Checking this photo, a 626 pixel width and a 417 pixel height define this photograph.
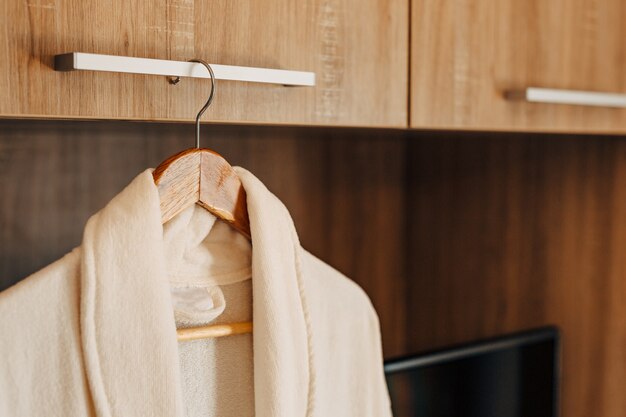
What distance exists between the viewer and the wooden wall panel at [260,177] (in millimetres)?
1076

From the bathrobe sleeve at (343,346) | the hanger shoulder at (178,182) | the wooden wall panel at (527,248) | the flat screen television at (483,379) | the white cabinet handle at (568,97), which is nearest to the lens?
the hanger shoulder at (178,182)

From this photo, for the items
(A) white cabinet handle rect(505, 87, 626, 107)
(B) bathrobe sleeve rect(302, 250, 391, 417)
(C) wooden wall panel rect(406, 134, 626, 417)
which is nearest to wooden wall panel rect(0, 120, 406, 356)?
(C) wooden wall panel rect(406, 134, 626, 417)

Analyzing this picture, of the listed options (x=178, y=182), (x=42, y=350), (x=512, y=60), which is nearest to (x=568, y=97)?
(x=512, y=60)

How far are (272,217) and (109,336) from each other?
0.20 meters

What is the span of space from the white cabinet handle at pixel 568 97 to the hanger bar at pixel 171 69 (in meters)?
0.34

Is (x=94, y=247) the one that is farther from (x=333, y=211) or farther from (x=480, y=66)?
(x=333, y=211)

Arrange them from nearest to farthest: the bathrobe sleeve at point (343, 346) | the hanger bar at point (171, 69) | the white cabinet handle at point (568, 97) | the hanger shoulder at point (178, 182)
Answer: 1. the hanger bar at point (171, 69)
2. the hanger shoulder at point (178, 182)
3. the bathrobe sleeve at point (343, 346)
4. the white cabinet handle at point (568, 97)

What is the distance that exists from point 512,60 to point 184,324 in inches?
21.3

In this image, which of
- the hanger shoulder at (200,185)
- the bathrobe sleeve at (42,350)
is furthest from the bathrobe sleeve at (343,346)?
the bathrobe sleeve at (42,350)

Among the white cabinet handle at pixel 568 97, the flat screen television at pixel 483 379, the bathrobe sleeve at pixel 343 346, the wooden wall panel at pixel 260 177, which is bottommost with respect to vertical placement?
the flat screen television at pixel 483 379

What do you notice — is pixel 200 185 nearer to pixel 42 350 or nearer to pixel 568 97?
pixel 42 350

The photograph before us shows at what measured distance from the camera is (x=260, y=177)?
1330mm

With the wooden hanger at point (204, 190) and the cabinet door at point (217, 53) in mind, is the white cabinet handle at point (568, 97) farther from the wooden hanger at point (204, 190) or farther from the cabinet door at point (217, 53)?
the wooden hanger at point (204, 190)

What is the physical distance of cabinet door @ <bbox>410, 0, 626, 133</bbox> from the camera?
3.03 ft
